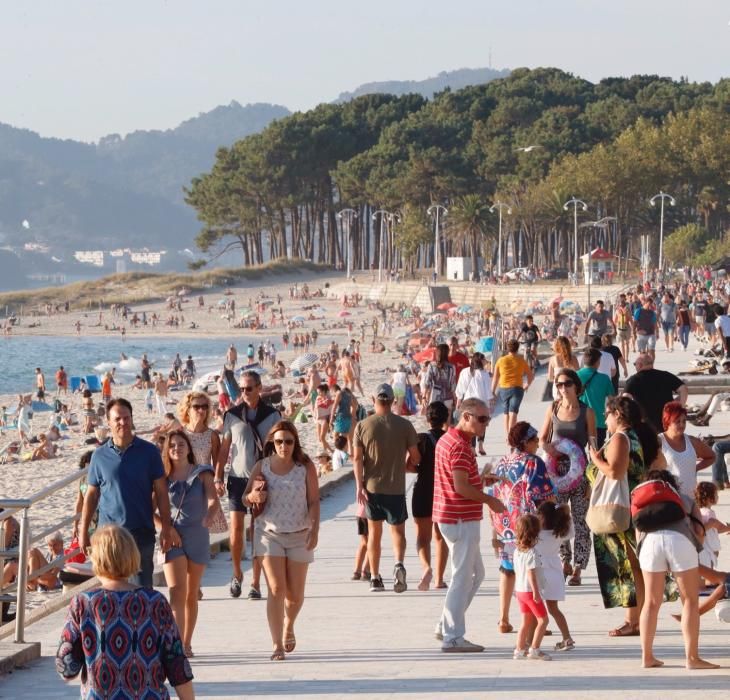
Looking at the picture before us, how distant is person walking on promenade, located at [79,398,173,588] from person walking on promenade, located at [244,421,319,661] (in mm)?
518

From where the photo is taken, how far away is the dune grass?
99.2 m

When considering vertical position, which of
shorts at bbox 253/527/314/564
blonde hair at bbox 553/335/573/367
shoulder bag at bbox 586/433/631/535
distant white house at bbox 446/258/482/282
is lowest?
shorts at bbox 253/527/314/564

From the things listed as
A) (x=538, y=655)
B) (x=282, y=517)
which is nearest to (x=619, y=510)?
(x=538, y=655)

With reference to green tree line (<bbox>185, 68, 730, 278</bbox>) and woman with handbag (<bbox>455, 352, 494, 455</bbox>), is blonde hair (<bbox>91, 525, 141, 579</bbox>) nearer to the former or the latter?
woman with handbag (<bbox>455, 352, 494, 455</bbox>)

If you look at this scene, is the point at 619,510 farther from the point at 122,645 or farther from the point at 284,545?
the point at 122,645

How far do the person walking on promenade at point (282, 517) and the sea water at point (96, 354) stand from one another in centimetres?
4967

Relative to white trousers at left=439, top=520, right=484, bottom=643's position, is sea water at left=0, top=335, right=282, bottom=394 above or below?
below

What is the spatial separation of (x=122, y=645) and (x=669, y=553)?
123 inches

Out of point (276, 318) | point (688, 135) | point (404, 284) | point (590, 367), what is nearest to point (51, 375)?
point (276, 318)

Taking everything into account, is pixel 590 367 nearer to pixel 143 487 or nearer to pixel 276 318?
pixel 143 487

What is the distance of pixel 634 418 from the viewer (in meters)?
7.53

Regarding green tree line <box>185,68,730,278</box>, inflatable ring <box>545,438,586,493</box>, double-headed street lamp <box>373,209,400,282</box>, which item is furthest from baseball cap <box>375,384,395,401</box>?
double-headed street lamp <box>373,209,400,282</box>

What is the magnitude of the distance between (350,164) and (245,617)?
308 ft

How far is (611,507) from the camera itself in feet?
24.4
